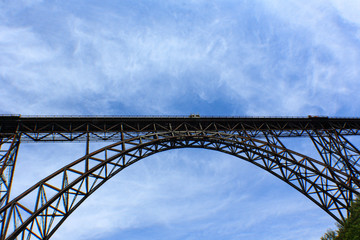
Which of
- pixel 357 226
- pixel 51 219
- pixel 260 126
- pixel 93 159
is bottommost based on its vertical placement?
pixel 357 226

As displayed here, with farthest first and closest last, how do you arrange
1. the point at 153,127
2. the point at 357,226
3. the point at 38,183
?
the point at 153,127 → the point at 38,183 → the point at 357,226

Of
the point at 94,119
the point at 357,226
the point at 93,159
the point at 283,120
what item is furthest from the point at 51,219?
the point at 283,120

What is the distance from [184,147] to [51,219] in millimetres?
10286

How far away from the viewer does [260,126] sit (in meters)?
23.5

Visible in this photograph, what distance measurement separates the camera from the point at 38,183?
13586 millimetres

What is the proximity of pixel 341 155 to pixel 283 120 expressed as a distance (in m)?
5.82

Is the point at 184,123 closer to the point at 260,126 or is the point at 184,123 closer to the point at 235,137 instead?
the point at 235,137

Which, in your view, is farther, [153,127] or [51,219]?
[153,127]

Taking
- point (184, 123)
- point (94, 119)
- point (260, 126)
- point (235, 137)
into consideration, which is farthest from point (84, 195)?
point (260, 126)

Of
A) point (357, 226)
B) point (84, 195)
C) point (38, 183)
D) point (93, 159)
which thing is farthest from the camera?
point (93, 159)

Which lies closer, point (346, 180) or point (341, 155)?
point (346, 180)

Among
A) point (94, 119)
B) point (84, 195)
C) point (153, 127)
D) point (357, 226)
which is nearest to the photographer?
point (357, 226)

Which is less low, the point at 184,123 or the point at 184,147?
the point at 184,123

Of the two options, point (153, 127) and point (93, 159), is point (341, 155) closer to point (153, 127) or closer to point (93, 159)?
point (153, 127)
